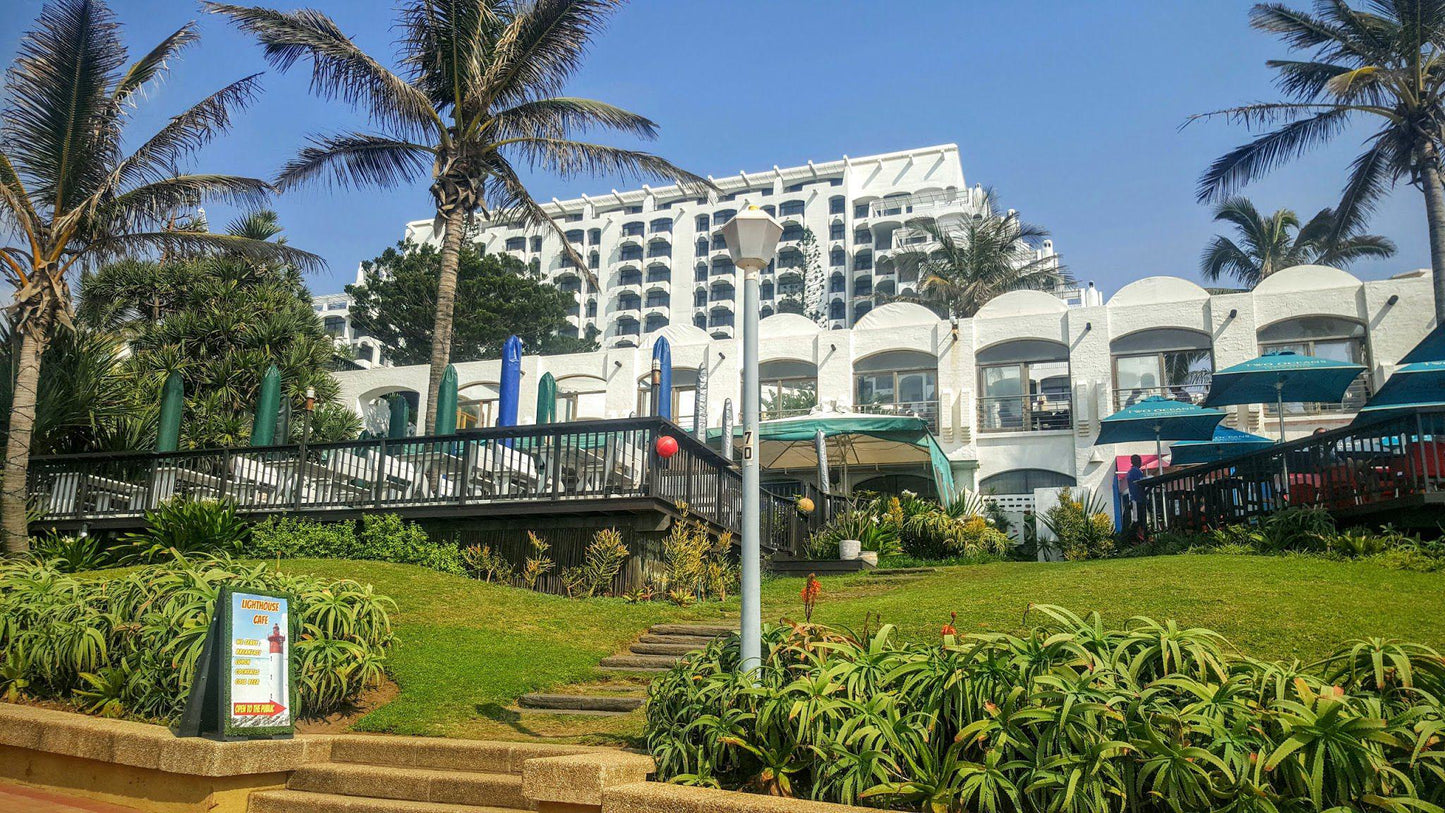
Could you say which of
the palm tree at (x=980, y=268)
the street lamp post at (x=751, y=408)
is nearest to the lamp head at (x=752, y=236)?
the street lamp post at (x=751, y=408)

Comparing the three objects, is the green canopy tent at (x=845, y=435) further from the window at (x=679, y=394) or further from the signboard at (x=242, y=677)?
the signboard at (x=242, y=677)

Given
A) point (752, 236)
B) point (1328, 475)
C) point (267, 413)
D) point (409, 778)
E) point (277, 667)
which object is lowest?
point (409, 778)

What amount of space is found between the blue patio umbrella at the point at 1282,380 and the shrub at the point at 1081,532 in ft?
9.58

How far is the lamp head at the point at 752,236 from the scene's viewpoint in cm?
648

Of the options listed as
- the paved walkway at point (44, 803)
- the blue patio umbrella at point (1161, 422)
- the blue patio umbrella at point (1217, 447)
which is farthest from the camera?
the blue patio umbrella at point (1217, 447)

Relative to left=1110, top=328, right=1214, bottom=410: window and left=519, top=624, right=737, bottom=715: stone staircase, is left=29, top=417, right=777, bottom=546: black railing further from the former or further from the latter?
left=1110, top=328, right=1214, bottom=410: window

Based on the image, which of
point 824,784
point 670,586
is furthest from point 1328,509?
point 824,784

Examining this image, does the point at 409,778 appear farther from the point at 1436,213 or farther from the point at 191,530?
the point at 1436,213

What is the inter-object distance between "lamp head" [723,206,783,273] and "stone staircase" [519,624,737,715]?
8.59 feet

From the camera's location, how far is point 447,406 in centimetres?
1636

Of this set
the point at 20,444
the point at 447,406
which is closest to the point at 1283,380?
the point at 447,406

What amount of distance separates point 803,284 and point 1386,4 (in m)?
67.9

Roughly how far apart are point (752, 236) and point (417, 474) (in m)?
9.30

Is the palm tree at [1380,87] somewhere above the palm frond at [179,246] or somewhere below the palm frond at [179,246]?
above
